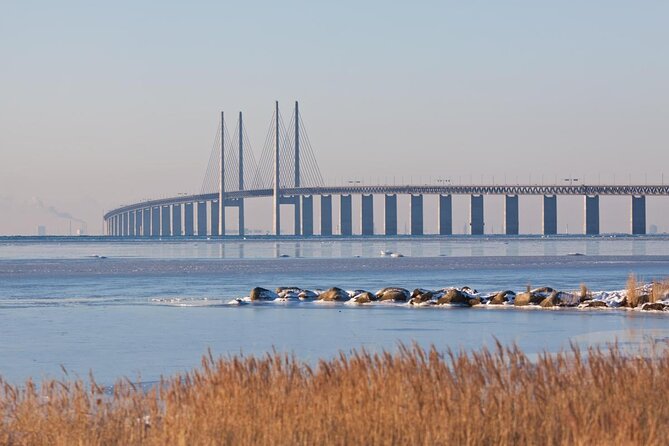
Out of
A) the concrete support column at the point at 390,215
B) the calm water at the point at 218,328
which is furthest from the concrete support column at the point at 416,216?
the calm water at the point at 218,328

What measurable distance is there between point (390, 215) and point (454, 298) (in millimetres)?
132893

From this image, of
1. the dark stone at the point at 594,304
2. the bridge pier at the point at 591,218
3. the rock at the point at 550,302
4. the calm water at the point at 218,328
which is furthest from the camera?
the bridge pier at the point at 591,218

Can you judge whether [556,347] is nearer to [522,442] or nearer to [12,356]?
[12,356]

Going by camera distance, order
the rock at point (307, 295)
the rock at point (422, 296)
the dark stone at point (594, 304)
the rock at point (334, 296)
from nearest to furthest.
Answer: the dark stone at point (594, 304)
the rock at point (422, 296)
the rock at point (334, 296)
the rock at point (307, 295)

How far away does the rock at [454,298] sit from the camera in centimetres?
2716

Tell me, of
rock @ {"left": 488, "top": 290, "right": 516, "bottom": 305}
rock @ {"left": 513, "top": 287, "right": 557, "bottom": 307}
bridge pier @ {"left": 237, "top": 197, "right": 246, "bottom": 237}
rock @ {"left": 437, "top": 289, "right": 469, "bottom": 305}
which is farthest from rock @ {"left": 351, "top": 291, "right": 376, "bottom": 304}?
bridge pier @ {"left": 237, "top": 197, "right": 246, "bottom": 237}

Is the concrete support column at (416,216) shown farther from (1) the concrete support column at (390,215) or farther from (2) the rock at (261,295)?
(2) the rock at (261,295)

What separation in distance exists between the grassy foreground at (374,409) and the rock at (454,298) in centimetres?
1701

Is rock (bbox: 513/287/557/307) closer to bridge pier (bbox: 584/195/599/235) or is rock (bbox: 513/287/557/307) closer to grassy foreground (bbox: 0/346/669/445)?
grassy foreground (bbox: 0/346/669/445)

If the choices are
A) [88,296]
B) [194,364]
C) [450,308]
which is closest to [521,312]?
[450,308]

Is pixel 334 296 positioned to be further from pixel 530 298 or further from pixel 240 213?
pixel 240 213

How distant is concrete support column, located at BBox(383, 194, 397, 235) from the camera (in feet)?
519

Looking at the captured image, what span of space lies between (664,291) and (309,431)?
61.4ft

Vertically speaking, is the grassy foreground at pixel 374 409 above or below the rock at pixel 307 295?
above
